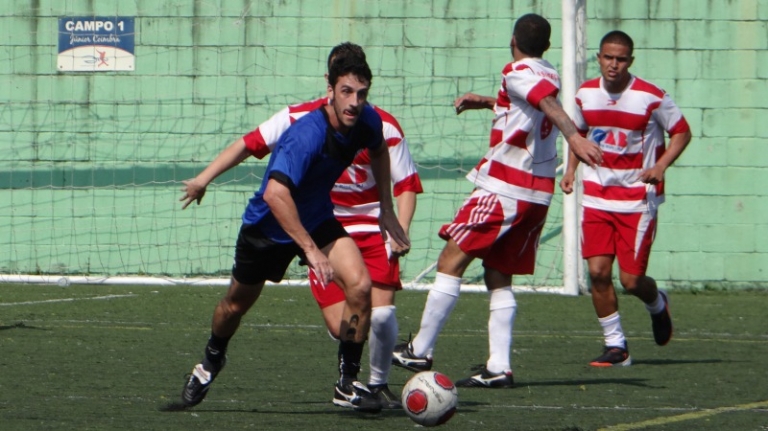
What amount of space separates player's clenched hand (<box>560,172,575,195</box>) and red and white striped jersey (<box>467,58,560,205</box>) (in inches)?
27.3

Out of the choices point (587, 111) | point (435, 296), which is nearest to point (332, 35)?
point (587, 111)

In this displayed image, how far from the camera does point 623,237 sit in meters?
8.43

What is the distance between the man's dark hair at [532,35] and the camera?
7.36m

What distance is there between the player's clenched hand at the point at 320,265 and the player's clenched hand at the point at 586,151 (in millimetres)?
1468

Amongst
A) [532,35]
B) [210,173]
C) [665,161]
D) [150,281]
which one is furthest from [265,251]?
[150,281]

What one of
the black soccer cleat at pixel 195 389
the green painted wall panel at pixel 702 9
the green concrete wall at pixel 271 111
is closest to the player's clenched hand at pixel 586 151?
the black soccer cleat at pixel 195 389

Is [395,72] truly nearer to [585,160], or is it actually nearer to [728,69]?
[728,69]

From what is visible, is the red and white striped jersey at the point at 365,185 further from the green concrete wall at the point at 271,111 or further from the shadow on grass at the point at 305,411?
the green concrete wall at the point at 271,111

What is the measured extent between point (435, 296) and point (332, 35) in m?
6.91

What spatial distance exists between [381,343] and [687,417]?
56.1 inches

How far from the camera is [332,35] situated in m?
14.1

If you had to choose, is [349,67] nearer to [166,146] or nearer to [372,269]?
[372,269]

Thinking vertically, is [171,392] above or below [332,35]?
below

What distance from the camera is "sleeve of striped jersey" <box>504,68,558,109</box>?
278 inches
